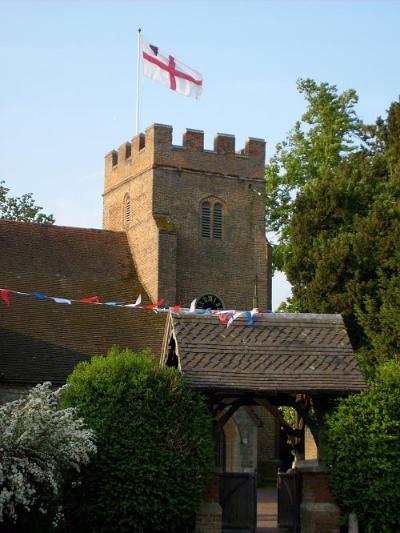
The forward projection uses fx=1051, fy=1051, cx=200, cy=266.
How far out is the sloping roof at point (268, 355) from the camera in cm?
2136

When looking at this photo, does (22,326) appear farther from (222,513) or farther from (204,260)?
(222,513)

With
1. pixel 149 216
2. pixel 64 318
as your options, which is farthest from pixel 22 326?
pixel 149 216

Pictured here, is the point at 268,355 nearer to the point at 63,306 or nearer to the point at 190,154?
the point at 63,306

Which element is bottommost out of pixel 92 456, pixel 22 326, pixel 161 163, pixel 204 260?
pixel 92 456

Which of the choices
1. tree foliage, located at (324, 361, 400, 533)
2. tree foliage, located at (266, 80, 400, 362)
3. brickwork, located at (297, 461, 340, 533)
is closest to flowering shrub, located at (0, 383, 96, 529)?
brickwork, located at (297, 461, 340, 533)

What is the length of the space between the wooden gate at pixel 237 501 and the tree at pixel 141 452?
1.87 meters

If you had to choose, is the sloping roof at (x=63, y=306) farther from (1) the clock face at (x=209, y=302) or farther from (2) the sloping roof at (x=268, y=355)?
(2) the sloping roof at (x=268, y=355)

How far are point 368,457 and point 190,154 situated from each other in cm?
1948

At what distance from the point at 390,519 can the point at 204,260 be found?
60.4 feet

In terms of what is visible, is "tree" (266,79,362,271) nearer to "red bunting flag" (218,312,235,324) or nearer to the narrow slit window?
the narrow slit window

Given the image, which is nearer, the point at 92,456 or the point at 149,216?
the point at 92,456

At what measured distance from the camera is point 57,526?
1966cm

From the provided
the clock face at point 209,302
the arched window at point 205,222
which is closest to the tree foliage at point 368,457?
the clock face at point 209,302

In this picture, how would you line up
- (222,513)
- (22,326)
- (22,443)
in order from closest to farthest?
(22,443)
(222,513)
(22,326)
